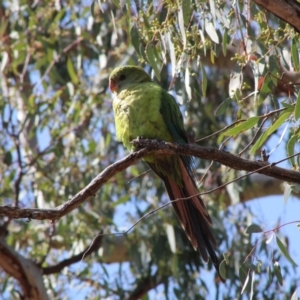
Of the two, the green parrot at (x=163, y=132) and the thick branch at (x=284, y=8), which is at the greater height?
the green parrot at (x=163, y=132)

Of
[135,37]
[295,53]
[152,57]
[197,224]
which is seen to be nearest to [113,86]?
[135,37]

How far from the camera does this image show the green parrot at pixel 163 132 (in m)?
3.02

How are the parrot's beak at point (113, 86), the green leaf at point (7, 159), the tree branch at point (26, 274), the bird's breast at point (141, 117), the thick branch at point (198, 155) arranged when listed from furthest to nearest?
the green leaf at point (7, 159)
the tree branch at point (26, 274)
the parrot's beak at point (113, 86)
the bird's breast at point (141, 117)
the thick branch at point (198, 155)

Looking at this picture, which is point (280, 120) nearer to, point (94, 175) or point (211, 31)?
point (211, 31)

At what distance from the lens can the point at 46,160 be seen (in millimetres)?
5398

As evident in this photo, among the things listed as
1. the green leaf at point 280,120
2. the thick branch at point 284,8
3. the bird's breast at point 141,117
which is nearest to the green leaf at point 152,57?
the bird's breast at point 141,117

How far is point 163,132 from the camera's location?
10.5ft

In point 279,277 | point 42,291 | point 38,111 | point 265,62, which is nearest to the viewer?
point 279,277

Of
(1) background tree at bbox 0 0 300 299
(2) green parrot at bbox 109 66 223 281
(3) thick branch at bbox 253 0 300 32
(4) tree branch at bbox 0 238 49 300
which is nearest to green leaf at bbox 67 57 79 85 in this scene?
(1) background tree at bbox 0 0 300 299

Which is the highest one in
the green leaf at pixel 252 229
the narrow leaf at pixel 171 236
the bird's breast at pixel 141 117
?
the narrow leaf at pixel 171 236

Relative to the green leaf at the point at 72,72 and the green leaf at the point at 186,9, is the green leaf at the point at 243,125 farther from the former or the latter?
the green leaf at the point at 72,72

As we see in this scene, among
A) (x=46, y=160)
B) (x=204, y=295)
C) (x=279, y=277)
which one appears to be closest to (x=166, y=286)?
(x=204, y=295)

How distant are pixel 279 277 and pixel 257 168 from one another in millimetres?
452

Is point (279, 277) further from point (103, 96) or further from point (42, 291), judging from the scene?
point (103, 96)
